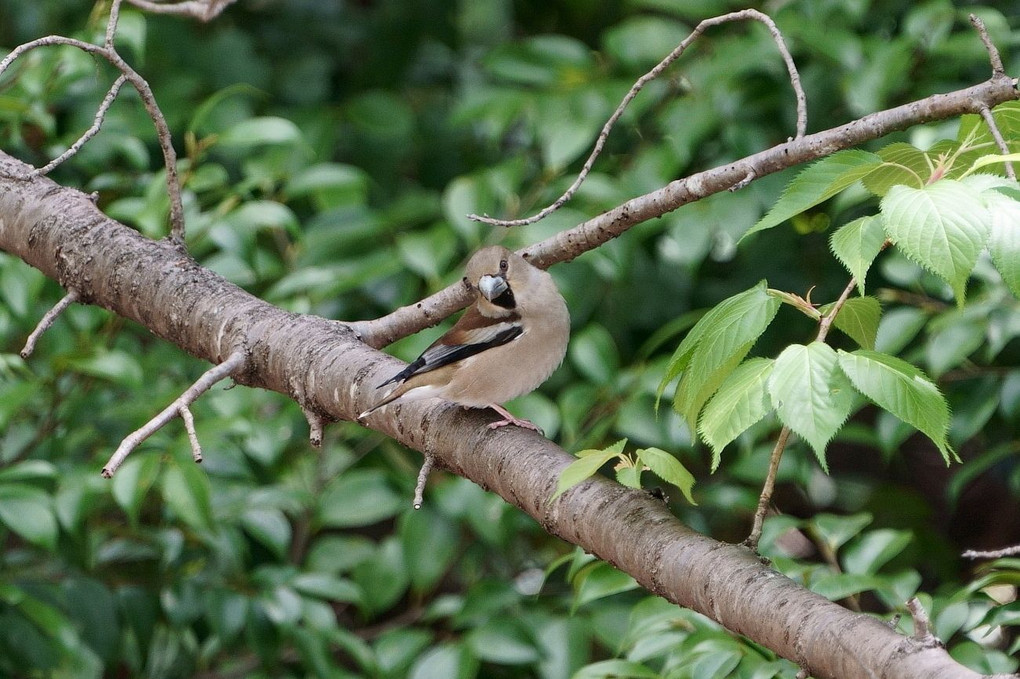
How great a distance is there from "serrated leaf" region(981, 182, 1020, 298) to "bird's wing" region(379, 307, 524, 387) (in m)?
1.41

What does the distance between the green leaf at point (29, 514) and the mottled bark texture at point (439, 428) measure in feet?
1.85

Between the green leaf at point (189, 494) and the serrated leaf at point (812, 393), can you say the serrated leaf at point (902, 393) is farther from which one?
the green leaf at point (189, 494)

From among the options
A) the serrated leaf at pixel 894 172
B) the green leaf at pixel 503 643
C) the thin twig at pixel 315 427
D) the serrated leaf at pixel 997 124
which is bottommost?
the green leaf at pixel 503 643

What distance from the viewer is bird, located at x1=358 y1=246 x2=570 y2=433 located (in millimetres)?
2496

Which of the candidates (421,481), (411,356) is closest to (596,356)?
(411,356)

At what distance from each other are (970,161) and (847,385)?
0.54m

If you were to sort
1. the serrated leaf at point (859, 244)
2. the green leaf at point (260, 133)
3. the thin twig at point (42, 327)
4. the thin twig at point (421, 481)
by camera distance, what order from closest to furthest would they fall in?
the serrated leaf at point (859, 244), the thin twig at point (421, 481), the thin twig at point (42, 327), the green leaf at point (260, 133)

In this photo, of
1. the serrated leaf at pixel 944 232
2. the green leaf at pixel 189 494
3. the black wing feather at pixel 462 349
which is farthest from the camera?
the green leaf at pixel 189 494

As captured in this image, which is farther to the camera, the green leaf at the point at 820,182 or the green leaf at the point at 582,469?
the green leaf at the point at 582,469

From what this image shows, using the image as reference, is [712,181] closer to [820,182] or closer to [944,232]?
[820,182]

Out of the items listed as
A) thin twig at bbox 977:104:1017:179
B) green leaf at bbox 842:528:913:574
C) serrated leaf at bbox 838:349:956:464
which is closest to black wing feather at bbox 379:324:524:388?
green leaf at bbox 842:528:913:574

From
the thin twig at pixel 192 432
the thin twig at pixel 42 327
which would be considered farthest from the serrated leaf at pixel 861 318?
the thin twig at pixel 42 327

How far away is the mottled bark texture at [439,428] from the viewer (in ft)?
5.02

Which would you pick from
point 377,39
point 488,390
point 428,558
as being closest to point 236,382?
point 488,390
